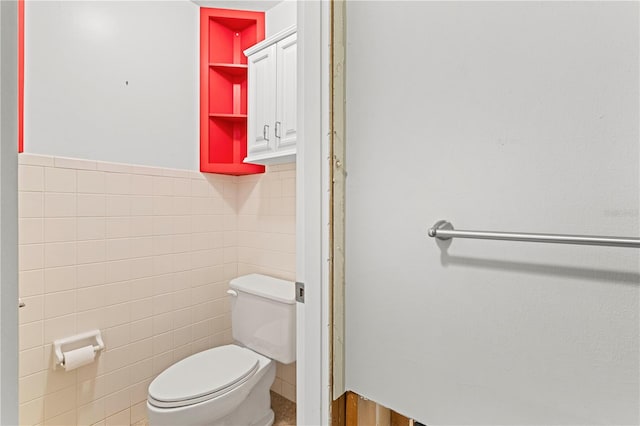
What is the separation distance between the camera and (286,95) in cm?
151

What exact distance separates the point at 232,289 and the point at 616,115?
5.22ft

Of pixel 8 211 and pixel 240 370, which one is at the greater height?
pixel 8 211

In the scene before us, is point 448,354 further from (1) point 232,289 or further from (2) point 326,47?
(1) point 232,289

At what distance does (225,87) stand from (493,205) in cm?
167

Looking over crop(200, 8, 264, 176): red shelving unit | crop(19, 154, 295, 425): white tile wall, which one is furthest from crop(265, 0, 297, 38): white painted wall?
crop(19, 154, 295, 425): white tile wall

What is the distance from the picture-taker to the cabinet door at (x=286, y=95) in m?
1.48

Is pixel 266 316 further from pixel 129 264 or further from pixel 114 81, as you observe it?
pixel 114 81

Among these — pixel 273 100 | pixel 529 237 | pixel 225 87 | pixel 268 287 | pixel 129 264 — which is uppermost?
pixel 225 87

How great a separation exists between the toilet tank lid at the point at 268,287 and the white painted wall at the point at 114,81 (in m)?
0.70

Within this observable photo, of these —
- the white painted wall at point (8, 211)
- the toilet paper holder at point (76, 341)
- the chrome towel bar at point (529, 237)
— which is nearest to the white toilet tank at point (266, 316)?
the toilet paper holder at point (76, 341)

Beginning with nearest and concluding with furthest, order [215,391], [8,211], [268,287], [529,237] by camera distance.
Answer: [8,211]
[529,237]
[215,391]
[268,287]

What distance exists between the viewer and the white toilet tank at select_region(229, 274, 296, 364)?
4.90 ft

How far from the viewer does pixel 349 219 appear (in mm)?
878

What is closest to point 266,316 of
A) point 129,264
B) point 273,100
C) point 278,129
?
point 129,264
